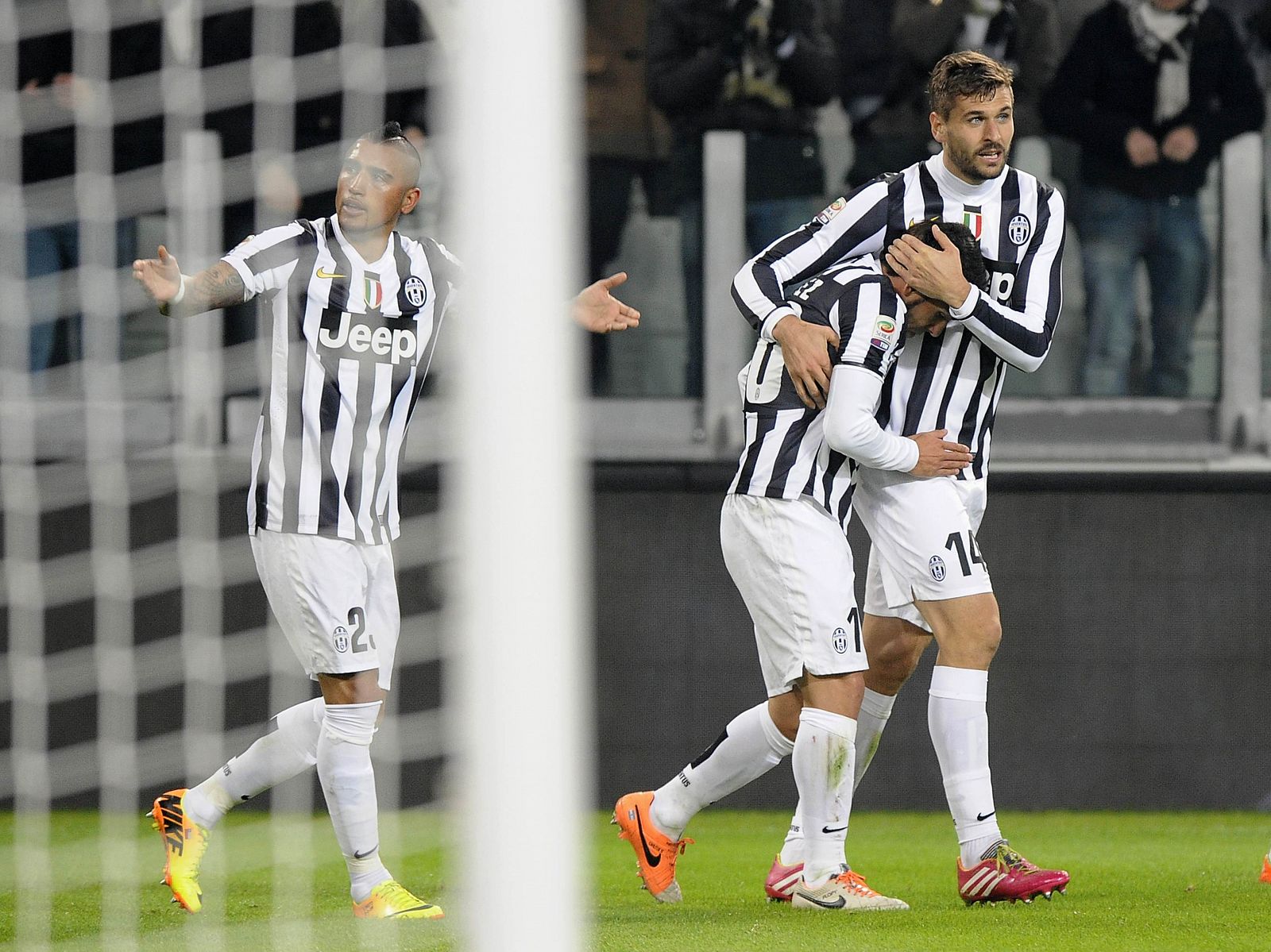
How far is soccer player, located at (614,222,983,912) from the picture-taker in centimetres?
417

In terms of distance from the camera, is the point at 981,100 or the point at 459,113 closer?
the point at 459,113

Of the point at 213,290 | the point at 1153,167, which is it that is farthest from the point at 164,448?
the point at 1153,167

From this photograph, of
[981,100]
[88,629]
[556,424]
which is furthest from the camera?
[88,629]

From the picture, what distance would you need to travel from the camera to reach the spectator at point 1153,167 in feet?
24.2

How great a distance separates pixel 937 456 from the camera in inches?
168

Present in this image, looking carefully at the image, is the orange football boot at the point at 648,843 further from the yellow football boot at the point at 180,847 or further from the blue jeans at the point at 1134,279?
the blue jeans at the point at 1134,279

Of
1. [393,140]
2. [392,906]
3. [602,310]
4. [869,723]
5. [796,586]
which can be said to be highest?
[393,140]

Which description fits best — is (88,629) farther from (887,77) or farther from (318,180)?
(887,77)

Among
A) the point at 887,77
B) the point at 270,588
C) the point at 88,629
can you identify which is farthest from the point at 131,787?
the point at 887,77

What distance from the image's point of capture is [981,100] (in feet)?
14.0

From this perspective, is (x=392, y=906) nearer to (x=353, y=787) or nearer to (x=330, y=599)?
(x=353, y=787)

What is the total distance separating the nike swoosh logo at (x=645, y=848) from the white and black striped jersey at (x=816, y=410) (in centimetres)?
83

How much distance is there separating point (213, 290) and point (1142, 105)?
14.6ft

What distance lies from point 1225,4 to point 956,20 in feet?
3.91
